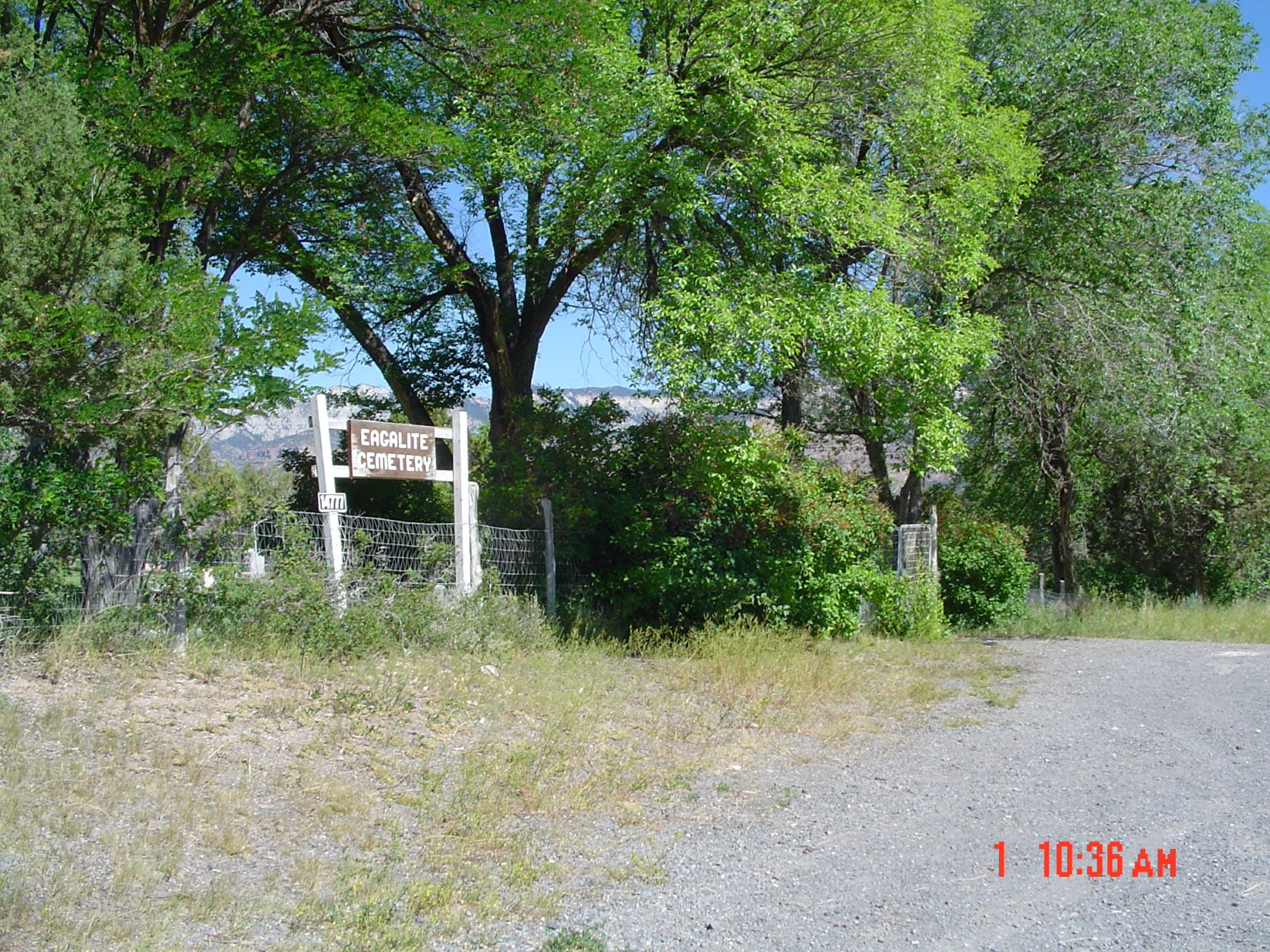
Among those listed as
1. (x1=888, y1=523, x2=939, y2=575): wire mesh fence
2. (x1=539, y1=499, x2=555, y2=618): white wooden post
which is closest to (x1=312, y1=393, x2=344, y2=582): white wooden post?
(x1=539, y1=499, x2=555, y2=618): white wooden post

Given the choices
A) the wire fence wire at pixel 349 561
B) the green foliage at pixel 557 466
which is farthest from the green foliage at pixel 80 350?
the green foliage at pixel 557 466

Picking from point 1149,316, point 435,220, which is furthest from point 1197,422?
point 435,220

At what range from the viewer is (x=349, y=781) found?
6.53 m

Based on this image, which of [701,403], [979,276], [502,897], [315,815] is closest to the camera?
[502,897]

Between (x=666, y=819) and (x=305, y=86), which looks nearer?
(x=666, y=819)

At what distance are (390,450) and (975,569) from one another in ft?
35.1

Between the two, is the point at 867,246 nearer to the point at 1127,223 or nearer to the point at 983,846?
the point at 1127,223

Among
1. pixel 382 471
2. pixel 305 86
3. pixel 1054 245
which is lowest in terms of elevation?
pixel 382 471

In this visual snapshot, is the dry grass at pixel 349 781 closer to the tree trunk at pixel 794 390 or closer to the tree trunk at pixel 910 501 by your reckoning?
the tree trunk at pixel 794 390

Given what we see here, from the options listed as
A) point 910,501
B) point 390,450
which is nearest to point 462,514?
point 390,450

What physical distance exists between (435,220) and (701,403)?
5.87 m

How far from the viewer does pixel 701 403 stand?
11.7 m

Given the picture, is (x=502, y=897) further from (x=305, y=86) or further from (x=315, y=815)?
(x=305, y=86)
